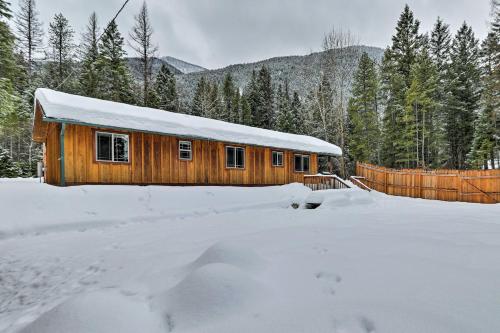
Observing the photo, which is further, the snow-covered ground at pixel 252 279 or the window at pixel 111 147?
the window at pixel 111 147

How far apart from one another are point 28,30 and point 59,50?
2958 mm

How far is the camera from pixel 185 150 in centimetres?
1205

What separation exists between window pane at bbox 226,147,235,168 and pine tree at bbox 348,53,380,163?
20.2 metres

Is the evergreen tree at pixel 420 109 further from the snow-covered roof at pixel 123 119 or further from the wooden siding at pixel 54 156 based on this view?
the wooden siding at pixel 54 156

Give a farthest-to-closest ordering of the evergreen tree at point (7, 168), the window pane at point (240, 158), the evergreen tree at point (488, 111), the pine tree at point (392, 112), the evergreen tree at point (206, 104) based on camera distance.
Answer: the evergreen tree at point (206, 104)
the pine tree at point (392, 112)
the evergreen tree at point (488, 111)
the evergreen tree at point (7, 168)
the window pane at point (240, 158)

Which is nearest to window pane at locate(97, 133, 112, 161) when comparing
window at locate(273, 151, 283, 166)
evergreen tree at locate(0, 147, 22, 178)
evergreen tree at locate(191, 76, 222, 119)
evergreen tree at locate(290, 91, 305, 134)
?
window at locate(273, 151, 283, 166)

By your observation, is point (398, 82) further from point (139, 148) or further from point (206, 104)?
point (139, 148)

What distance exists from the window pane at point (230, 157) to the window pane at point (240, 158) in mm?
272

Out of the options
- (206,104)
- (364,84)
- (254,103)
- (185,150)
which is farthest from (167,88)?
(364,84)

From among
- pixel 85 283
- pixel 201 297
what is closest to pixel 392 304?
pixel 201 297

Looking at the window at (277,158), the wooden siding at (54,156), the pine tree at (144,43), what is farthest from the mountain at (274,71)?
the wooden siding at (54,156)

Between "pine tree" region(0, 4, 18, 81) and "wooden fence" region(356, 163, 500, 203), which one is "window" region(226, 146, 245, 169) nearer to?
"wooden fence" region(356, 163, 500, 203)

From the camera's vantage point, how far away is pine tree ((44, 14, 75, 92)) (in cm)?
2777

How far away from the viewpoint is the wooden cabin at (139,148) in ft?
30.2
